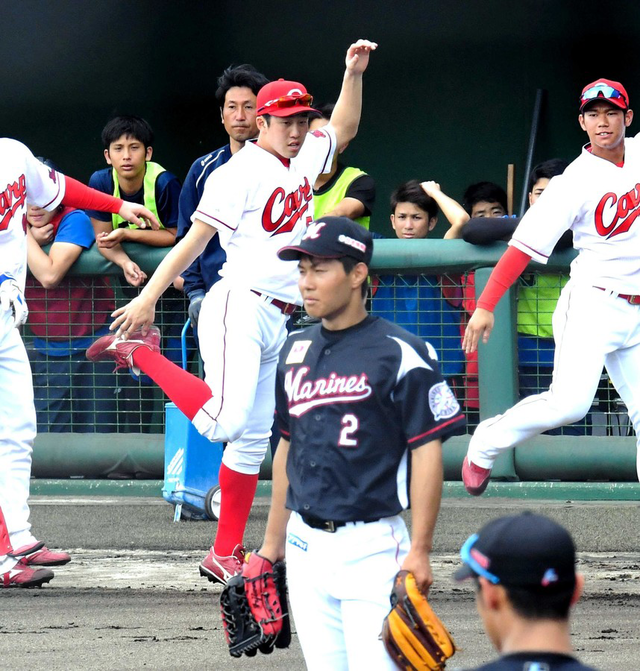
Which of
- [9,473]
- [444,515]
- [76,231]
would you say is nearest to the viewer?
[9,473]

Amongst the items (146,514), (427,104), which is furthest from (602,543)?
(427,104)

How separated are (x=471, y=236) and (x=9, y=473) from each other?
8.71ft

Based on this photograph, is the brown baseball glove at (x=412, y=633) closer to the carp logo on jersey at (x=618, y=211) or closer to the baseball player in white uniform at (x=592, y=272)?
the baseball player in white uniform at (x=592, y=272)

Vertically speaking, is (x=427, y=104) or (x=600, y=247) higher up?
(x=427, y=104)

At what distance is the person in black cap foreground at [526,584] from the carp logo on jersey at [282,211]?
2911 mm

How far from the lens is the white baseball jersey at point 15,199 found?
477cm

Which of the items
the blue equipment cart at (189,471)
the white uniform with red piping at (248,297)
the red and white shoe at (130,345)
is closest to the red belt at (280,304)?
the white uniform with red piping at (248,297)

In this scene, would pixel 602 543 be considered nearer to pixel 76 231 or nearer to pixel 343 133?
pixel 343 133

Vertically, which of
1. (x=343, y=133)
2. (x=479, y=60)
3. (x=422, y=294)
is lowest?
A: (x=422, y=294)

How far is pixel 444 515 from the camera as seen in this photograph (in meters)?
5.89

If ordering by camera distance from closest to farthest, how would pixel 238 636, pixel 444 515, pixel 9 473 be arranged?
pixel 238 636 < pixel 9 473 < pixel 444 515

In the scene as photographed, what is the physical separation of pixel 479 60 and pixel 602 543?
505 centimetres

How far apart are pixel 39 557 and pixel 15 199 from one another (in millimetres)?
1372

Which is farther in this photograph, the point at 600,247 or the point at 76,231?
the point at 76,231
